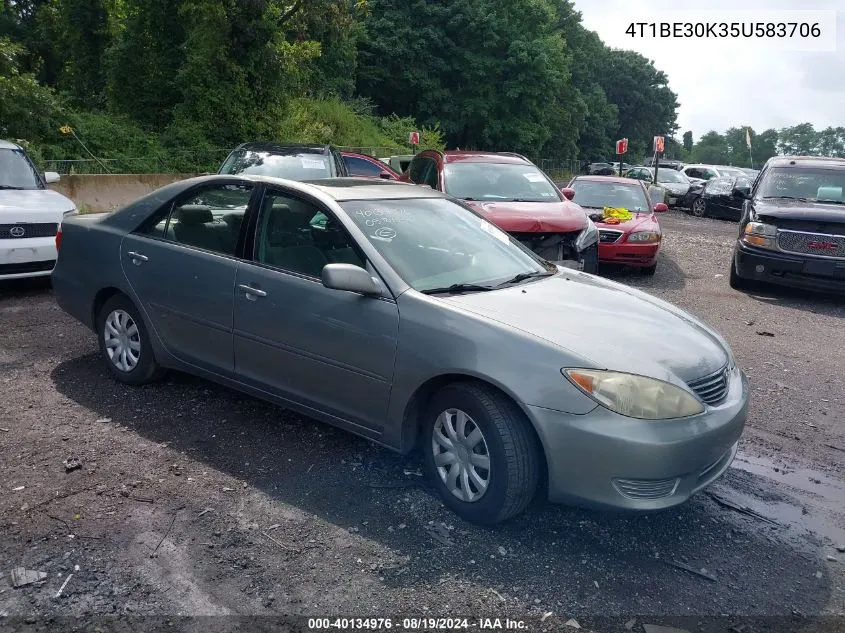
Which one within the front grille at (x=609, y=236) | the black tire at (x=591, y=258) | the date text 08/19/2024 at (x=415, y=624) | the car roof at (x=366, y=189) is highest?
the car roof at (x=366, y=189)

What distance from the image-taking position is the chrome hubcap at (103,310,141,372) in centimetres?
531

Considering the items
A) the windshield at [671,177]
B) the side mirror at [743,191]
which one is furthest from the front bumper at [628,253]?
the windshield at [671,177]

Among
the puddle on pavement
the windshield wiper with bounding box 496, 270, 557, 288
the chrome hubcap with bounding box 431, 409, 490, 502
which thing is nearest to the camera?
the chrome hubcap with bounding box 431, 409, 490, 502

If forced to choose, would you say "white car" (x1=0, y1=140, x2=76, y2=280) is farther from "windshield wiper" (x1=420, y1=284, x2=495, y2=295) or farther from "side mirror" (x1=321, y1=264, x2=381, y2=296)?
"windshield wiper" (x1=420, y1=284, x2=495, y2=295)

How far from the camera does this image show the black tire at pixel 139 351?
521 cm

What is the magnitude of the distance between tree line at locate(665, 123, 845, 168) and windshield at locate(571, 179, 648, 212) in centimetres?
7348

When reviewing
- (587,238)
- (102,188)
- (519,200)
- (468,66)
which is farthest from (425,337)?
(468,66)

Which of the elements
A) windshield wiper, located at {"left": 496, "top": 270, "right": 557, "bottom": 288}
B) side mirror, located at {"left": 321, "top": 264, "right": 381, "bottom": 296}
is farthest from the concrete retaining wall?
side mirror, located at {"left": 321, "top": 264, "right": 381, "bottom": 296}

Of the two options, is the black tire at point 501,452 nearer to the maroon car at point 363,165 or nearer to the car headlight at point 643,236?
the car headlight at point 643,236

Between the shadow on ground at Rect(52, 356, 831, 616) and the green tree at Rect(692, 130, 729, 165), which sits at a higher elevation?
the green tree at Rect(692, 130, 729, 165)

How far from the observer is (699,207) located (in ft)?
74.3

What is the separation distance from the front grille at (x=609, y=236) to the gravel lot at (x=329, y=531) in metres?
5.55

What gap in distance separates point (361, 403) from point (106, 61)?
20507 mm

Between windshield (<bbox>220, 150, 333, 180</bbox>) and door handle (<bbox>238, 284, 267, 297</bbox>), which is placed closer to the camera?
door handle (<bbox>238, 284, 267, 297</bbox>)
